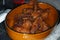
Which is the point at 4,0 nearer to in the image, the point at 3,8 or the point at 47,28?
the point at 3,8

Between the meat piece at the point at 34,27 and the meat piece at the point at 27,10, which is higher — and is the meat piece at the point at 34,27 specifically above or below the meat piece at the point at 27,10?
below

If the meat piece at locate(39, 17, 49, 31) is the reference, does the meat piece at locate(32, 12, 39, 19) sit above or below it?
above

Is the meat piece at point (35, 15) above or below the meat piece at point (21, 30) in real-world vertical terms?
above

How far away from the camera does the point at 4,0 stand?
709mm

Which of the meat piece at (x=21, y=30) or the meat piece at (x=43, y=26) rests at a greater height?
the meat piece at (x=43, y=26)

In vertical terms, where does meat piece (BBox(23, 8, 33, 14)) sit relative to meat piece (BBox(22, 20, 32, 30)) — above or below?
above

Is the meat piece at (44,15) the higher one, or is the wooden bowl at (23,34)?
→ the meat piece at (44,15)

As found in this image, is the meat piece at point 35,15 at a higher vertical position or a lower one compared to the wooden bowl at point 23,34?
higher

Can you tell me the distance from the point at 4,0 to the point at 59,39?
0.28m

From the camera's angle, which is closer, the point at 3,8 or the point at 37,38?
the point at 37,38

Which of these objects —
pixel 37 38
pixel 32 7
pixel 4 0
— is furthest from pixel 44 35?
pixel 4 0

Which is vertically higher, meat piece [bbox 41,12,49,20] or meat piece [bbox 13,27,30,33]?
meat piece [bbox 41,12,49,20]

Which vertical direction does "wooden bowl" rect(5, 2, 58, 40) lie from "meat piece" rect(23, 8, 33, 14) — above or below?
below

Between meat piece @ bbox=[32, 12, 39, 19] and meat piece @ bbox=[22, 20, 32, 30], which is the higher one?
meat piece @ bbox=[32, 12, 39, 19]
